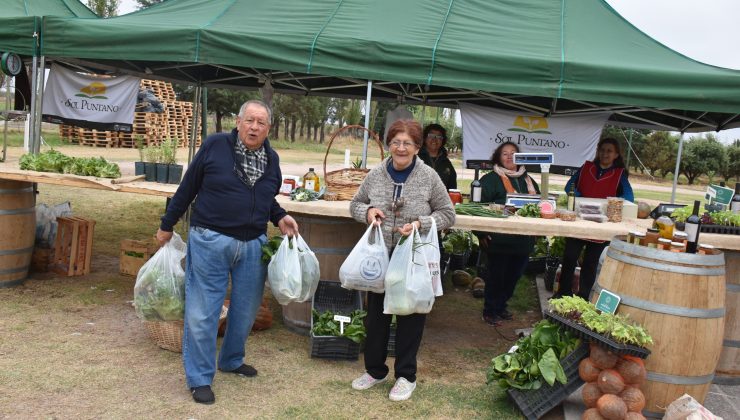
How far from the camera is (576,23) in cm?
597

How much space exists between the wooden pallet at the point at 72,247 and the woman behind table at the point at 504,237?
4.03 m

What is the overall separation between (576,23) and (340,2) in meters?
2.32

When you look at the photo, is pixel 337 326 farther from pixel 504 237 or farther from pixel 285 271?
pixel 504 237

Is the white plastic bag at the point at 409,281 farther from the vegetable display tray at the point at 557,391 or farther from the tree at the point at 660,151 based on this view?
the tree at the point at 660,151

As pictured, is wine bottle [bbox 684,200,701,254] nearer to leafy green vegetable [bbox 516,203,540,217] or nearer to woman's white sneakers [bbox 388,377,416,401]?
leafy green vegetable [bbox 516,203,540,217]

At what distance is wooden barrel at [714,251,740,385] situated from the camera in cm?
422

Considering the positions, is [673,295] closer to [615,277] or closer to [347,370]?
[615,277]

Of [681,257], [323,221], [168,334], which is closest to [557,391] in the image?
[681,257]

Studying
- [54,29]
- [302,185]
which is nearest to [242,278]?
[302,185]

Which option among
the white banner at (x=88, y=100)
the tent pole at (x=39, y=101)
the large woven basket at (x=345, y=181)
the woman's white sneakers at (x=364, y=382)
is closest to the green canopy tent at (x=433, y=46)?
the tent pole at (x=39, y=101)

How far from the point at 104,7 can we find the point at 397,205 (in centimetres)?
2462

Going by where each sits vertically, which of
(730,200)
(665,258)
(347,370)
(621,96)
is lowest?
(347,370)

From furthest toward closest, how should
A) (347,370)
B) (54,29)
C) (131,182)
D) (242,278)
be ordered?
1. (54,29)
2. (131,182)
3. (347,370)
4. (242,278)

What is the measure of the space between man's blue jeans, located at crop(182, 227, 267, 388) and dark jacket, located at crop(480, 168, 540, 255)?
2.27 meters
